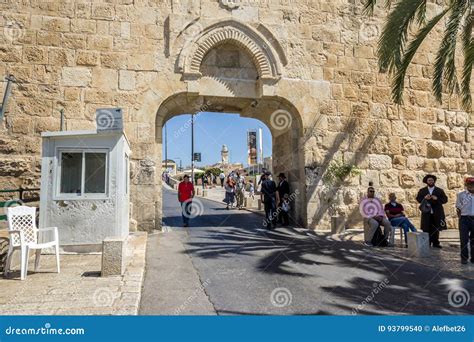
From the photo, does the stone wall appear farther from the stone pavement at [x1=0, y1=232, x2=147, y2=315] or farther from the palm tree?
the stone pavement at [x1=0, y1=232, x2=147, y2=315]

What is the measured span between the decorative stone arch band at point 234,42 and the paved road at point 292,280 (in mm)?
4140

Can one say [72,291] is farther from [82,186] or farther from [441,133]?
[441,133]

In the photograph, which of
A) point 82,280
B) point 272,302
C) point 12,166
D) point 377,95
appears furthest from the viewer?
point 377,95

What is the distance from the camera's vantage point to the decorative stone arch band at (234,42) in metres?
8.77

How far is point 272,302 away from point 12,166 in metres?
6.70

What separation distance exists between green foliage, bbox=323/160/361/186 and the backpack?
6.61ft

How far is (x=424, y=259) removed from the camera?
6.39 meters

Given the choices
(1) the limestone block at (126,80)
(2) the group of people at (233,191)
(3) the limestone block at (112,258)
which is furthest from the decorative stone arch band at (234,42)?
(2) the group of people at (233,191)

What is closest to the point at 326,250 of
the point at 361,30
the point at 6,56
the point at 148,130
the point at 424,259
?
the point at 424,259

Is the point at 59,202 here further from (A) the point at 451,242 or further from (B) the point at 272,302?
(A) the point at 451,242

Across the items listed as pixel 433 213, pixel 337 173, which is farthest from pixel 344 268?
pixel 337 173

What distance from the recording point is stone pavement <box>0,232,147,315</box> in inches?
133

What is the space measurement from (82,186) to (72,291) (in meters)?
2.76

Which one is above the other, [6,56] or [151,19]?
[151,19]
